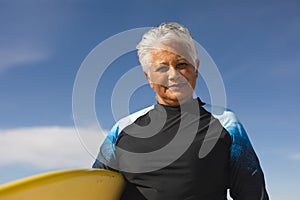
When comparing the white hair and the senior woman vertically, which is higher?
the white hair

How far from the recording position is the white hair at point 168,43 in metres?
3.82

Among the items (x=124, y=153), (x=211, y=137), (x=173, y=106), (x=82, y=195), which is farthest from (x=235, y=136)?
(x=82, y=195)

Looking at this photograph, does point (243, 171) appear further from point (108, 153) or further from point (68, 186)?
point (68, 186)

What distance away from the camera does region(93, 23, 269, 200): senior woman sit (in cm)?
378

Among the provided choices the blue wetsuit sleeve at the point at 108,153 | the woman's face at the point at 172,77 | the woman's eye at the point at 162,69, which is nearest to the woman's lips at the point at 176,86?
the woman's face at the point at 172,77

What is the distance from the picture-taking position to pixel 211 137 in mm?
3844

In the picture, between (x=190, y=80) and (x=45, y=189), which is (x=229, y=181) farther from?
(x=45, y=189)

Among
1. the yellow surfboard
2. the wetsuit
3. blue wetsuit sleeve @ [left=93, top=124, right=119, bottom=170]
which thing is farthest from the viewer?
blue wetsuit sleeve @ [left=93, top=124, right=119, bottom=170]

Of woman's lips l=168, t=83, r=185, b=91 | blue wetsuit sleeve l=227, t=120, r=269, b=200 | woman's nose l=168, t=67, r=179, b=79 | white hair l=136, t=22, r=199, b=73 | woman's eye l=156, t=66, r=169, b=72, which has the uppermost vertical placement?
white hair l=136, t=22, r=199, b=73

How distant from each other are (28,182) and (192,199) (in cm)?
114

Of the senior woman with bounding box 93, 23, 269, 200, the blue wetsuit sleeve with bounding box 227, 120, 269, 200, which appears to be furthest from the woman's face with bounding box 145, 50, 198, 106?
the blue wetsuit sleeve with bounding box 227, 120, 269, 200

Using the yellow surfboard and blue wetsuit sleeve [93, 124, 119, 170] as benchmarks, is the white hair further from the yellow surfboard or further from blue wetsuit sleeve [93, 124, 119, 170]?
the yellow surfboard

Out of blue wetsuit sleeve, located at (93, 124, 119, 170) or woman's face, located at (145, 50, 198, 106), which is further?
blue wetsuit sleeve, located at (93, 124, 119, 170)

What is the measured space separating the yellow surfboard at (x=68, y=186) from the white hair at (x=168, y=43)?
2.78 ft
